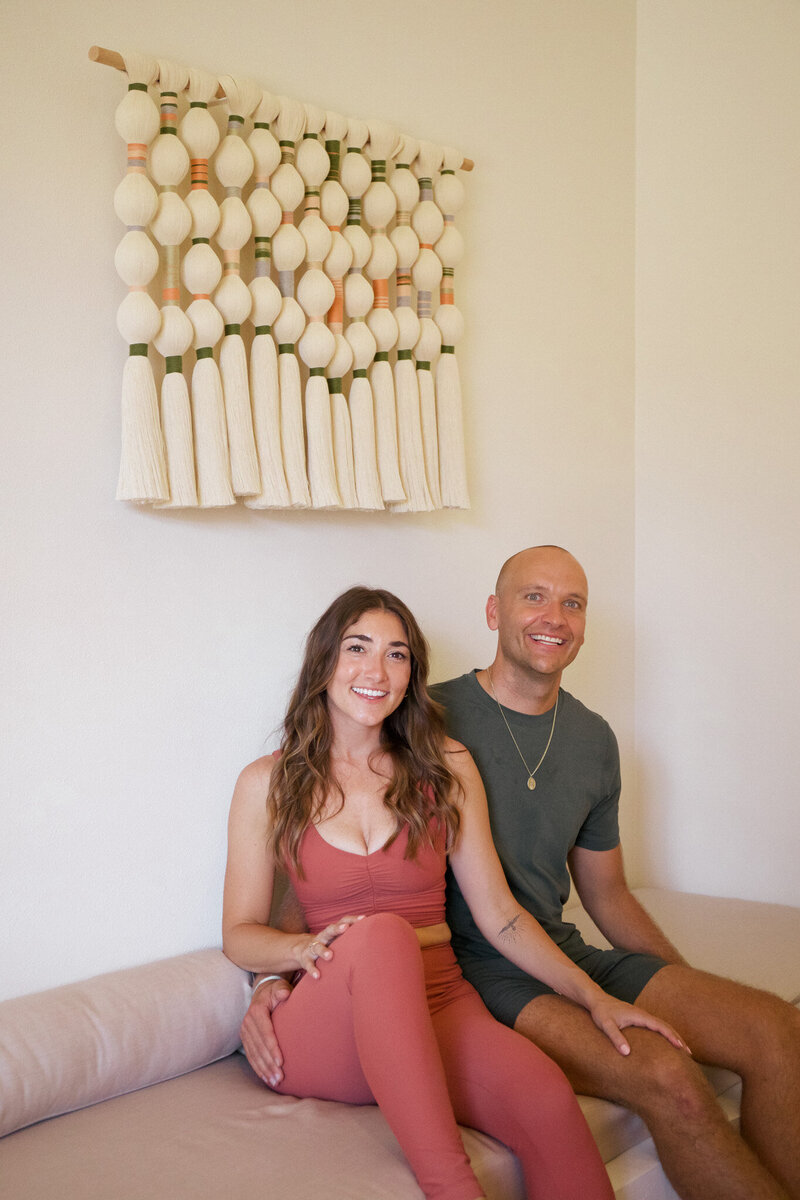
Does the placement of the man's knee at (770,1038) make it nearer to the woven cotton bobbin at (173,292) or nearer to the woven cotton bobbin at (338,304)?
the woven cotton bobbin at (338,304)

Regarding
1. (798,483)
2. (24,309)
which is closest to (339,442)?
(24,309)

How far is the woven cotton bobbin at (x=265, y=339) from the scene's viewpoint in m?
1.98

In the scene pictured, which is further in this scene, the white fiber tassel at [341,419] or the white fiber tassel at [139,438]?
the white fiber tassel at [341,419]

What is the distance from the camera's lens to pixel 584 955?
79.0 inches

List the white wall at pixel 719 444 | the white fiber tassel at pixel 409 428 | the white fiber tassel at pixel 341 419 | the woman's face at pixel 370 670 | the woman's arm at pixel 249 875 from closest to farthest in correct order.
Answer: the woman's arm at pixel 249 875 → the woman's face at pixel 370 670 → the white fiber tassel at pixel 341 419 → the white fiber tassel at pixel 409 428 → the white wall at pixel 719 444

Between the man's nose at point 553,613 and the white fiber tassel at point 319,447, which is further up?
the white fiber tassel at point 319,447

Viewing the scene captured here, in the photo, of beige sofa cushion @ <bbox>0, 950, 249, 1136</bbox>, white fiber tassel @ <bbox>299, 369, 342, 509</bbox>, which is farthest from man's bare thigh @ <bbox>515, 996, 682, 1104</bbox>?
white fiber tassel @ <bbox>299, 369, 342, 509</bbox>

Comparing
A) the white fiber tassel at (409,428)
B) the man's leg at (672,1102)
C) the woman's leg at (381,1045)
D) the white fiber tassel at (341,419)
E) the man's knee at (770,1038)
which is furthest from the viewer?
the white fiber tassel at (409,428)

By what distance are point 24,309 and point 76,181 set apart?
0.25 m

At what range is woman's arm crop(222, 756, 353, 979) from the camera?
1794 mm

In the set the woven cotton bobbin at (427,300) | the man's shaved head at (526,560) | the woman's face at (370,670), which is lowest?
the woman's face at (370,670)

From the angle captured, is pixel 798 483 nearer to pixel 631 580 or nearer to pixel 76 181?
pixel 631 580

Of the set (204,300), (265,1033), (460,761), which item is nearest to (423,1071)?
(265,1033)

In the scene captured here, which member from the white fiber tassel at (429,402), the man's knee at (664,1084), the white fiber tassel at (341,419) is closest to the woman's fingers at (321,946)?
the man's knee at (664,1084)
